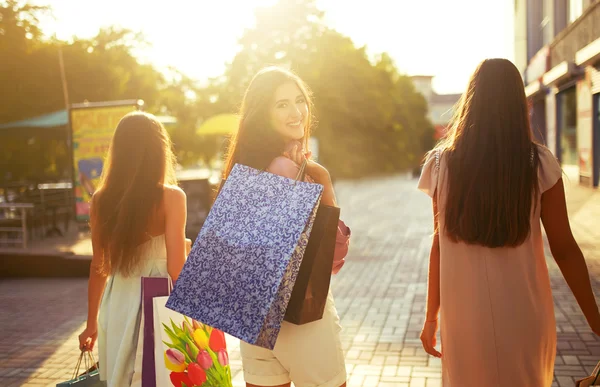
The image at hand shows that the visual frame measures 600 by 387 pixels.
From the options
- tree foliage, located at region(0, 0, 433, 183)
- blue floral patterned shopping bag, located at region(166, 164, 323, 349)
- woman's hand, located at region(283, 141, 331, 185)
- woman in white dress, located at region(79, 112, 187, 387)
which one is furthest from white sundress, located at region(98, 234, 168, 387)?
tree foliage, located at region(0, 0, 433, 183)

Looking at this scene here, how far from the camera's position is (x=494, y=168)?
91.8 inches

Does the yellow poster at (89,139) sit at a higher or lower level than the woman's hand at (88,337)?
higher

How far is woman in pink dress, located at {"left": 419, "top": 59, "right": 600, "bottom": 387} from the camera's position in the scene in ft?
7.65

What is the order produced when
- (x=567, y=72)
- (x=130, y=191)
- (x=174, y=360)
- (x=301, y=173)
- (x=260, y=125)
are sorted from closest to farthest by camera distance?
(x=301, y=173)
(x=260, y=125)
(x=174, y=360)
(x=130, y=191)
(x=567, y=72)

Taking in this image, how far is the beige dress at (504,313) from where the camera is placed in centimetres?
235

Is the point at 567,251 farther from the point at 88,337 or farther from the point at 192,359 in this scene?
the point at 88,337

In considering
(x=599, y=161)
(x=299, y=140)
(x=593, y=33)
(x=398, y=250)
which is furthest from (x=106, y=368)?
(x=599, y=161)

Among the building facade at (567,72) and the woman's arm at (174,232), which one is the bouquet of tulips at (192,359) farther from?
the building facade at (567,72)

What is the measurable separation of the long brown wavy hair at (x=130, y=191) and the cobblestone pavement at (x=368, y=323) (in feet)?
7.42

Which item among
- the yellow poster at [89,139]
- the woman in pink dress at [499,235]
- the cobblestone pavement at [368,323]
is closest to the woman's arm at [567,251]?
the woman in pink dress at [499,235]

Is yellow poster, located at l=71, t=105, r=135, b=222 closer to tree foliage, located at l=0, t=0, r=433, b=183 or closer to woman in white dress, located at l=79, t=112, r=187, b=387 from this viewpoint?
tree foliage, located at l=0, t=0, r=433, b=183

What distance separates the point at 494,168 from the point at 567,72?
756 inches

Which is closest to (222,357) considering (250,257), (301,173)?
(250,257)

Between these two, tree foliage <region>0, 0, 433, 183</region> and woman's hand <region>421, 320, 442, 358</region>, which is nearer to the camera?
woman's hand <region>421, 320, 442, 358</region>
